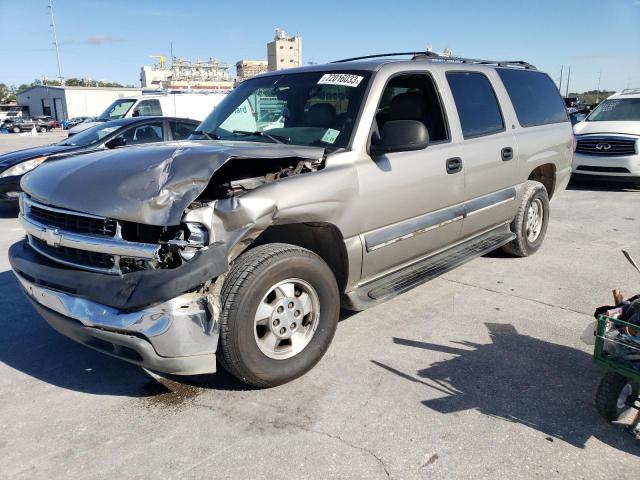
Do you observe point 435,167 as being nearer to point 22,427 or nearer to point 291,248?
point 291,248

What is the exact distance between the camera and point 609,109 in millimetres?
11328

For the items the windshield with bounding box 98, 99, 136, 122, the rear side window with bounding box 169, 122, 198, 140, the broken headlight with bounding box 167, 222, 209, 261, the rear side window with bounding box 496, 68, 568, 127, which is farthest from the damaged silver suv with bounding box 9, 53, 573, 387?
the windshield with bounding box 98, 99, 136, 122

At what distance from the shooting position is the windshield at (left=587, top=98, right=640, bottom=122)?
10.8 m

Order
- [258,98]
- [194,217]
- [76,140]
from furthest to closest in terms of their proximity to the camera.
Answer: [76,140] → [258,98] → [194,217]

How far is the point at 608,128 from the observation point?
411 inches

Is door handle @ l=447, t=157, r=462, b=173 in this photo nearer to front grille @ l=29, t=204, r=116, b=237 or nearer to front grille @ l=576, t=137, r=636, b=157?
front grille @ l=29, t=204, r=116, b=237

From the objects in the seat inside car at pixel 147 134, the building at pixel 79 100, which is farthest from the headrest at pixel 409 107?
the building at pixel 79 100

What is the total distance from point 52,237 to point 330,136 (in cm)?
187

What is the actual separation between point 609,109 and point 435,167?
943cm

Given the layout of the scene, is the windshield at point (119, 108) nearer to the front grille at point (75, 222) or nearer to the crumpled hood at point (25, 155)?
the crumpled hood at point (25, 155)

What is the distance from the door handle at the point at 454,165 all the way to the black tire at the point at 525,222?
147cm

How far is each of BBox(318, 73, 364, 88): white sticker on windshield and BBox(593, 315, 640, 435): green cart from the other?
7.32 ft

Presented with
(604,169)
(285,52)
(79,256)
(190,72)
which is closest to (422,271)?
(79,256)

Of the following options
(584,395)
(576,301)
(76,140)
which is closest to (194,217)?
(584,395)
